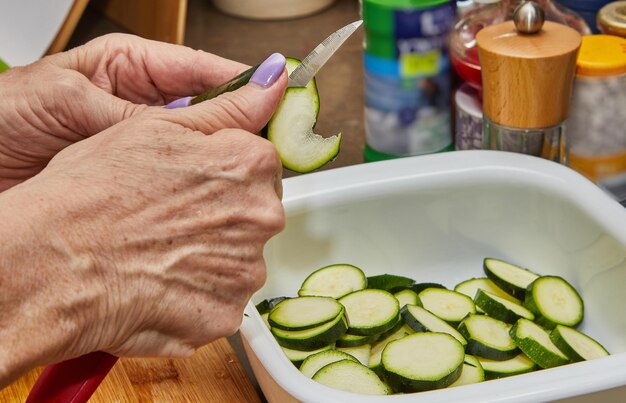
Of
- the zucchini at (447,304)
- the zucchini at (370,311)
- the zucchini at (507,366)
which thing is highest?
the zucchini at (370,311)

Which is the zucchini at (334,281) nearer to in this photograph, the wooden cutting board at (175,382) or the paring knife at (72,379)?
the wooden cutting board at (175,382)

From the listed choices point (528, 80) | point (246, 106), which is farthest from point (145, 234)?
Answer: point (528, 80)

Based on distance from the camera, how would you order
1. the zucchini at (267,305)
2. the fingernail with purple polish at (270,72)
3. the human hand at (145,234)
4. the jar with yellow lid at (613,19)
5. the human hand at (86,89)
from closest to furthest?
the human hand at (145,234), the fingernail with purple polish at (270,72), the human hand at (86,89), the zucchini at (267,305), the jar with yellow lid at (613,19)

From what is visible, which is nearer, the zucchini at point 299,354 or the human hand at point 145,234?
the human hand at point 145,234

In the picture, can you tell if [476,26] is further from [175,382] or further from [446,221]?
[175,382]

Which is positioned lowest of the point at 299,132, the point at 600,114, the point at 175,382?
the point at 175,382

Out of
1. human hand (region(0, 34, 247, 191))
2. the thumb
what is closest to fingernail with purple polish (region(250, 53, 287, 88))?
the thumb

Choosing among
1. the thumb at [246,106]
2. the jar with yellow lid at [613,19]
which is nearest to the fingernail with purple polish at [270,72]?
the thumb at [246,106]
